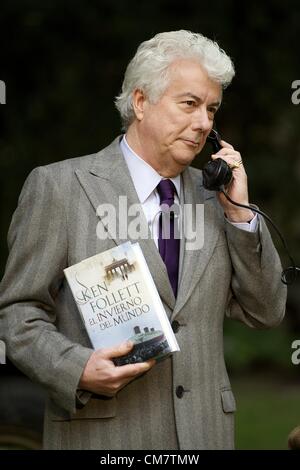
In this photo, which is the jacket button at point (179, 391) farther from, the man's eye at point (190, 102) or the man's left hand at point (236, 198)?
the man's eye at point (190, 102)

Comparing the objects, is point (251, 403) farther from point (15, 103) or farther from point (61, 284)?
point (61, 284)

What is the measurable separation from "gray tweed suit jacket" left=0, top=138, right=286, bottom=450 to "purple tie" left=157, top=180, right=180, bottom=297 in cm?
4

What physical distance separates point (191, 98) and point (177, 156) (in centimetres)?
19

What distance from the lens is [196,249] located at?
322 centimetres

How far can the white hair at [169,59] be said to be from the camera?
3180 mm

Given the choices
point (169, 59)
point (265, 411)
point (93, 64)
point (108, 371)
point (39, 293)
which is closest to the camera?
point (108, 371)

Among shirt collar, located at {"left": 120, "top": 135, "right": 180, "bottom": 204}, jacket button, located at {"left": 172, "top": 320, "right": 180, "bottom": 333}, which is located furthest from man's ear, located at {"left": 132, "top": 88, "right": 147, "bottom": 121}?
jacket button, located at {"left": 172, "top": 320, "right": 180, "bottom": 333}

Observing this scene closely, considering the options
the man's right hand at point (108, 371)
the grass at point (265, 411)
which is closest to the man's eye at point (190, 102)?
the man's right hand at point (108, 371)

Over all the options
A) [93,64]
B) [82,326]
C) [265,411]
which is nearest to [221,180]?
[82,326]

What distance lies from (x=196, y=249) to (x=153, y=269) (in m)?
0.19

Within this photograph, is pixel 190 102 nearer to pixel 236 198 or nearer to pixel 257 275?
pixel 236 198

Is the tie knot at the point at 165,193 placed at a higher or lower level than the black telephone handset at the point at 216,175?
lower

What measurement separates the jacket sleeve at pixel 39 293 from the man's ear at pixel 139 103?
0.36 metres

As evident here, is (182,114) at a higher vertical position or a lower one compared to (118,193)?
higher
